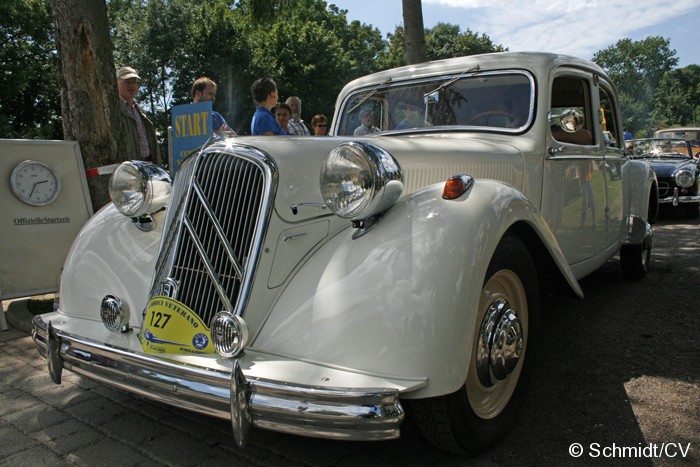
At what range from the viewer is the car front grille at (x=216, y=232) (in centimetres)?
205

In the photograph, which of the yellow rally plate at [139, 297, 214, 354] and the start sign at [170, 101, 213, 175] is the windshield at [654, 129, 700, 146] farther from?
the yellow rally plate at [139, 297, 214, 354]

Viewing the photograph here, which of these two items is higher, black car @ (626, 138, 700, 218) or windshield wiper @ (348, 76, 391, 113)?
windshield wiper @ (348, 76, 391, 113)

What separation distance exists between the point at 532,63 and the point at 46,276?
12.9 ft

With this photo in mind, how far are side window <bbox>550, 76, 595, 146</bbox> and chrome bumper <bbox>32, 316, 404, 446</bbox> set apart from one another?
2.22 metres

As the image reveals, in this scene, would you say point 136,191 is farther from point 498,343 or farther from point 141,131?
point 141,131

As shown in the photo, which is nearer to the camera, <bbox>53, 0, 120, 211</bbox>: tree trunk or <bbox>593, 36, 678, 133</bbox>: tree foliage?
<bbox>53, 0, 120, 211</bbox>: tree trunk

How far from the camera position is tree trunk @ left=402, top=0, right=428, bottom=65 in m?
7.66

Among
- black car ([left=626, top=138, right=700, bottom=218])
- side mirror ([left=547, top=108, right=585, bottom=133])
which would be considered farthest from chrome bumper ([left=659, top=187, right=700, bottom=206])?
side mirror ([left=547, top=108, right=585, bottom=133])

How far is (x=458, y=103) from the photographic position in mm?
3334

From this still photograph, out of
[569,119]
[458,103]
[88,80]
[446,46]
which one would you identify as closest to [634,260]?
[569,119]

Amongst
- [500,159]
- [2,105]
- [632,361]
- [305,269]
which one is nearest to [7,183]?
[305,269]

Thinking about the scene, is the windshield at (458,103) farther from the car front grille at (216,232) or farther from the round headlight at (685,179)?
the round headlight at (685,179)

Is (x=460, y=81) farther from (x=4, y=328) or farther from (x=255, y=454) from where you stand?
(x=4, y=328)

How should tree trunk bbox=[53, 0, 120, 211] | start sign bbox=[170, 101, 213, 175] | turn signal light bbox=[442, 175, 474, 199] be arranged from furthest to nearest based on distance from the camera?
1. tree trunk bbox=[53, 0, 120, 211]
2. start sign bbox=[170, 101, 213, 175]
3. turn signal light bbox=[442, 175, 474, 199]
